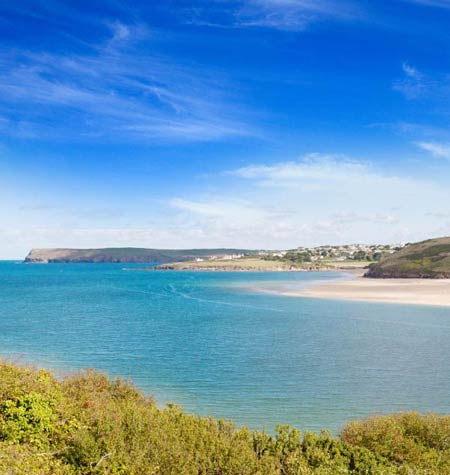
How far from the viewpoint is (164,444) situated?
15383 mm

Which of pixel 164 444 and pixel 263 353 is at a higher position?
pixel 164 444

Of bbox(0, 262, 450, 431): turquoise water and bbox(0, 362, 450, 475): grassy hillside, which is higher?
bbox(0, 362, 450, 475): grassy hillside

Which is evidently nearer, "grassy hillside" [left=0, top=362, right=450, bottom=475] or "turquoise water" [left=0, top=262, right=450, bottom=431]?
"grassy hillside" [left=0, top=362, right=450, bottom=475]

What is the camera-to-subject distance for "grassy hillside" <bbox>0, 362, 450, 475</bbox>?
1448 centimetres

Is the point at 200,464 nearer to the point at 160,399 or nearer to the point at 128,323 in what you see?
the point at 160,399

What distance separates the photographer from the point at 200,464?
1500cm

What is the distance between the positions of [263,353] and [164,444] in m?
33.5

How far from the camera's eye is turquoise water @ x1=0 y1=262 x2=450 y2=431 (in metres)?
31.5

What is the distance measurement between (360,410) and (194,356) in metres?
21.0

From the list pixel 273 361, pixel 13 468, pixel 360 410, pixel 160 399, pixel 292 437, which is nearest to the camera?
pixel 13 468

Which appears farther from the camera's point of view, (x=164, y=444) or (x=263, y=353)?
(x=263, y=353)

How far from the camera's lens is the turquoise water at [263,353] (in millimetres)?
31531

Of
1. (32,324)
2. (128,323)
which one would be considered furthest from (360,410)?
(32,324)

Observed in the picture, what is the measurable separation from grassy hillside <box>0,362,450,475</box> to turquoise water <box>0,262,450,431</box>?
8200 mm
